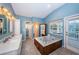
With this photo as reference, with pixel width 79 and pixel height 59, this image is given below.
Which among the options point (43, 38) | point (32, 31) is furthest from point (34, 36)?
point (43, 38)

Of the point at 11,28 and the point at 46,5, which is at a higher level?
the point at 46,5

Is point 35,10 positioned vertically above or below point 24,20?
above

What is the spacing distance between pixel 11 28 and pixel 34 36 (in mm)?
731

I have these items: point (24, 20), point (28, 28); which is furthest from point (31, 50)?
point (24, 20)

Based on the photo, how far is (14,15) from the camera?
1851mm

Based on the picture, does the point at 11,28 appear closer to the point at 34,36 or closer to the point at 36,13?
the point at 34,36

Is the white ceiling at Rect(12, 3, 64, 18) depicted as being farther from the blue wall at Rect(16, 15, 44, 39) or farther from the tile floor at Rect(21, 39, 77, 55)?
the tile floor at Rect(21, 39, 77, 55)

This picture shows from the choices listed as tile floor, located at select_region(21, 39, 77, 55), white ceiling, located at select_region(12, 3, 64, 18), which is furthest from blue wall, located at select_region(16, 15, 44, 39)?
tile floor, located at select_region(21, 39, 77, 55)

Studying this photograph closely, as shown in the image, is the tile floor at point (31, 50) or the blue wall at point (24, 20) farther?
the blue wall at point (24, 20)

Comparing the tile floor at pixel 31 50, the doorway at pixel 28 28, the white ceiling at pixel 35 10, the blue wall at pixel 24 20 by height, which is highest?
the white ceiling at pixel 35 10

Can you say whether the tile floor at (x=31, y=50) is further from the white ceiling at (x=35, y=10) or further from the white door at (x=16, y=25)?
the white ceiling at (x=35, y=10)

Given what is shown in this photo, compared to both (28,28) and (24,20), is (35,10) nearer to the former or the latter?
(24,20)

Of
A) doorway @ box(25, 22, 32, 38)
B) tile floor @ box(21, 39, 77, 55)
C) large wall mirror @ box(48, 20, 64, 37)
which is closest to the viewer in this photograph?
tile floor @ box(21, 39, 77, 55)

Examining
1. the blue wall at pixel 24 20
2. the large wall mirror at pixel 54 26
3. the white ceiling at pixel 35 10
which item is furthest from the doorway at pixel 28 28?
the large wall mirror at pixel 54 26
